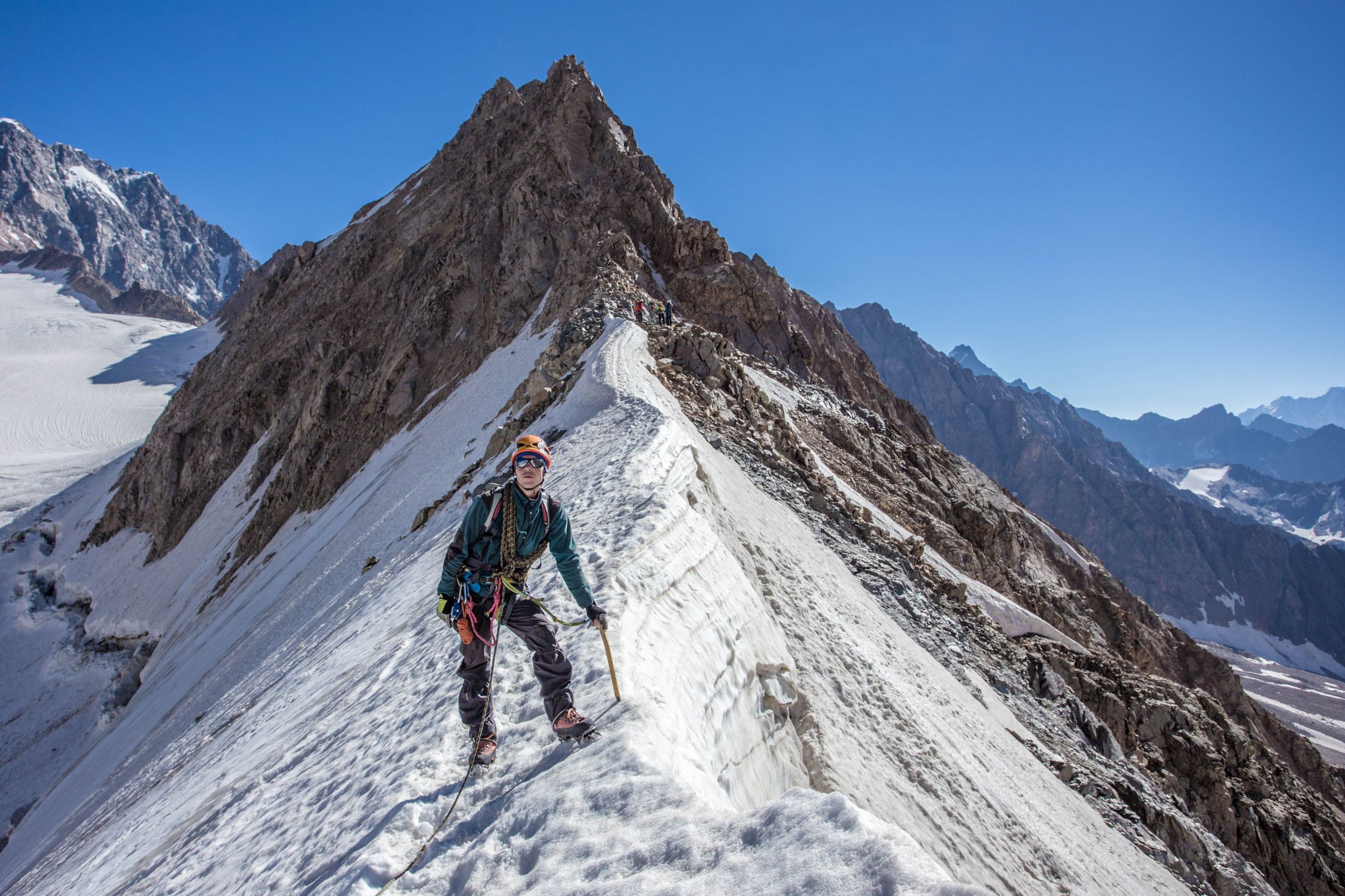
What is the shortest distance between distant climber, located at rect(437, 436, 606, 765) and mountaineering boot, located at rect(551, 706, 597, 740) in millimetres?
13

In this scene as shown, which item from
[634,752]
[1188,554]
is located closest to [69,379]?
[634,752]

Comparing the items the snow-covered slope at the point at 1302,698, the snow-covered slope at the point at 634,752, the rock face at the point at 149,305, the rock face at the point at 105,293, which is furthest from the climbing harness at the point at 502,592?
the rock face at the point at 149,305

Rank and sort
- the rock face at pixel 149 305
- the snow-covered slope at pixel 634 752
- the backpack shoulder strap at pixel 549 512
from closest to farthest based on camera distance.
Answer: the snow-covered slope at pixel 634 752, the backpack shoulder strap at pixel 549 512, the rock face at pixel 149 305

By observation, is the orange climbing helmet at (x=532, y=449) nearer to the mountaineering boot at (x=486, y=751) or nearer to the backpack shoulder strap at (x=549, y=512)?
the backpack shoulder strap at (x=549, y=512)

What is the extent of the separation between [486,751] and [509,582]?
1.14 metres

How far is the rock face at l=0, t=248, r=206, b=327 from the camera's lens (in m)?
106

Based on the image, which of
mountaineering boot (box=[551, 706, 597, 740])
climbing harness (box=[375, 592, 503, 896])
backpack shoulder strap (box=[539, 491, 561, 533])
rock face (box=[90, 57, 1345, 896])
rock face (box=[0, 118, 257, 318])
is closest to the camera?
climbing harness (box=[375, 592, 503, 896])

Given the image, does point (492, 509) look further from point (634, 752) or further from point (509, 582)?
point (634, 752)

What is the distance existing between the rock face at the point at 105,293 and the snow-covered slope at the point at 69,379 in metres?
2.61

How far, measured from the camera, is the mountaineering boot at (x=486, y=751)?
3.99m

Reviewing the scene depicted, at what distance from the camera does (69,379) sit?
2945 inches

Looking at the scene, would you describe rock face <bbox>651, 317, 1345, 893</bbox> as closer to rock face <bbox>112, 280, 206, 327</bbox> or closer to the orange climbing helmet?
the orange climbing helmet

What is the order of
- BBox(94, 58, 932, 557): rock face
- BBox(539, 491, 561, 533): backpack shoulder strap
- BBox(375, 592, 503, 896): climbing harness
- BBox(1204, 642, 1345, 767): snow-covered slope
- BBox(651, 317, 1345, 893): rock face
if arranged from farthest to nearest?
1. BBox(1204, 642, 1345, 767): snow-covered slope
2. BBox(94, 58, 932, 557): rock face
3. BBox(651, 317, 1345, 893): rock face
4. BBox(539, 491, 561, 533): backpack shoulder strap
5. BBox(375, 592, 503, 896): climbing harness

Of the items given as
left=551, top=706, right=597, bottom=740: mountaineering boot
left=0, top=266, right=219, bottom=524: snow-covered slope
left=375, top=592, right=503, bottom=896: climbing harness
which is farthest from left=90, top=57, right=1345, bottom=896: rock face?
left=0, top=266, right=219, bottom=524: snow-covered slope
